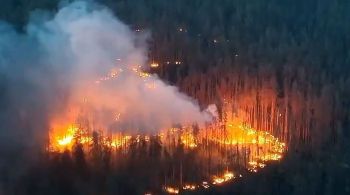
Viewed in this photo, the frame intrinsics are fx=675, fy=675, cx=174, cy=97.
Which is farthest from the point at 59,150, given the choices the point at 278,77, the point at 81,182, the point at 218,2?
the point at 218,2

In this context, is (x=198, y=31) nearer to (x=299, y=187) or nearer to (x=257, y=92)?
(x=257, y=92)

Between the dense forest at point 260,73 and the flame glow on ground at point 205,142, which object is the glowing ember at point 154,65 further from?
the flame glow on ground at point 205,142

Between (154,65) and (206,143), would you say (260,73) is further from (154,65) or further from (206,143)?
(206,143)

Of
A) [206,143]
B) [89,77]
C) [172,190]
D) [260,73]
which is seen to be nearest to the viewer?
[172,190]

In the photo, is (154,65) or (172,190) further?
(154,65)

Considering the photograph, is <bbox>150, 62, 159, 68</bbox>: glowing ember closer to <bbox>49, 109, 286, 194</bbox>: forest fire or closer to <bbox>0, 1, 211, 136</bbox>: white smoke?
<bbox>0, 1, 211, 136</bbox>: white smoke

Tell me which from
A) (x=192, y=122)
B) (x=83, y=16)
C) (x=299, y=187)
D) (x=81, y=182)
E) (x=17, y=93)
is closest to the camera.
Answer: (x=81, y=182)

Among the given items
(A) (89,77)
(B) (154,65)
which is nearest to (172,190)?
(A) (89,77)
